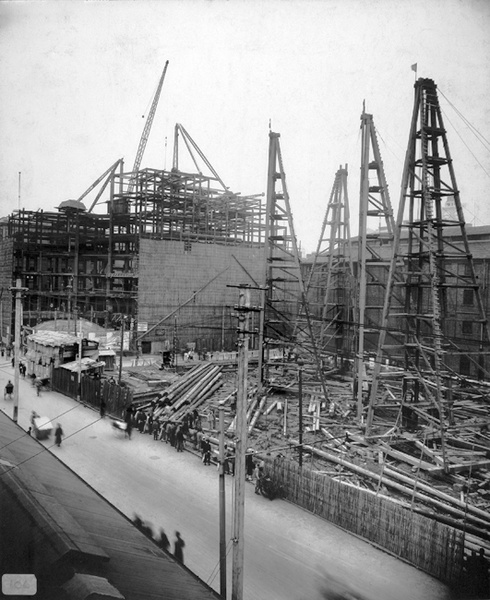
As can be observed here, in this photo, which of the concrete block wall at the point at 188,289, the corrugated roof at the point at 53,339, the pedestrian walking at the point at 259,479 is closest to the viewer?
the pedestrian walking at the point at 259,479

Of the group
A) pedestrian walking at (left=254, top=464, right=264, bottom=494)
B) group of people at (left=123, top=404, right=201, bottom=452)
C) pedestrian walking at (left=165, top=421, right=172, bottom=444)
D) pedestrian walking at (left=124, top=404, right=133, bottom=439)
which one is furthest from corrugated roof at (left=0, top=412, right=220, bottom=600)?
pedestrian walking at (left=124, top=404, right=133, bottom=439)

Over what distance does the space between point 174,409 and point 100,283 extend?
41.7m

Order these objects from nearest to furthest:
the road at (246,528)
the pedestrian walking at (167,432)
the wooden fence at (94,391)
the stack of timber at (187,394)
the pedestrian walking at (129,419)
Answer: the road at (246,528) < the pedestrian walking at (167,432) < the pedestrian walking at (129,419) < the wooden fence at (94,391) < the stack of timber at (187,394)

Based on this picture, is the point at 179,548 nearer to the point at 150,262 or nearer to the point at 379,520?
the point at 379,520

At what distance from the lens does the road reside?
32.9 feet

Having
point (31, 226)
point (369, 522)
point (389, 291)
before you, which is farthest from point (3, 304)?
point (369, 522)

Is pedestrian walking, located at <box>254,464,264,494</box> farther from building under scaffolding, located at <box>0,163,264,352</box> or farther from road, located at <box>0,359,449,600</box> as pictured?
building under scaffolding, located at <box>0,163,264,352</box>

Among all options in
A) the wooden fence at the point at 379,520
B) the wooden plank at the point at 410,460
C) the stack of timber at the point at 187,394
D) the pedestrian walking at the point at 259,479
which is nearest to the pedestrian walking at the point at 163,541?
the pedestrian walking at the point at 259,479

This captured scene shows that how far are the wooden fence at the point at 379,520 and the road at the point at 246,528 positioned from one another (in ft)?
0.81

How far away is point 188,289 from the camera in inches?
1703

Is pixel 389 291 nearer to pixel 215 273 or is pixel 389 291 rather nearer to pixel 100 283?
pixel 215 273

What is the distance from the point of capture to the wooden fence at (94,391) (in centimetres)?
2186

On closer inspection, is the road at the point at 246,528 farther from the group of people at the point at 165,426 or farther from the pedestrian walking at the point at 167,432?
the group of people at the point at 165,426

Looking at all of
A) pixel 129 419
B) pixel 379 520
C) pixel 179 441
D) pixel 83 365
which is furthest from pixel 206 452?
pixel 83 365
